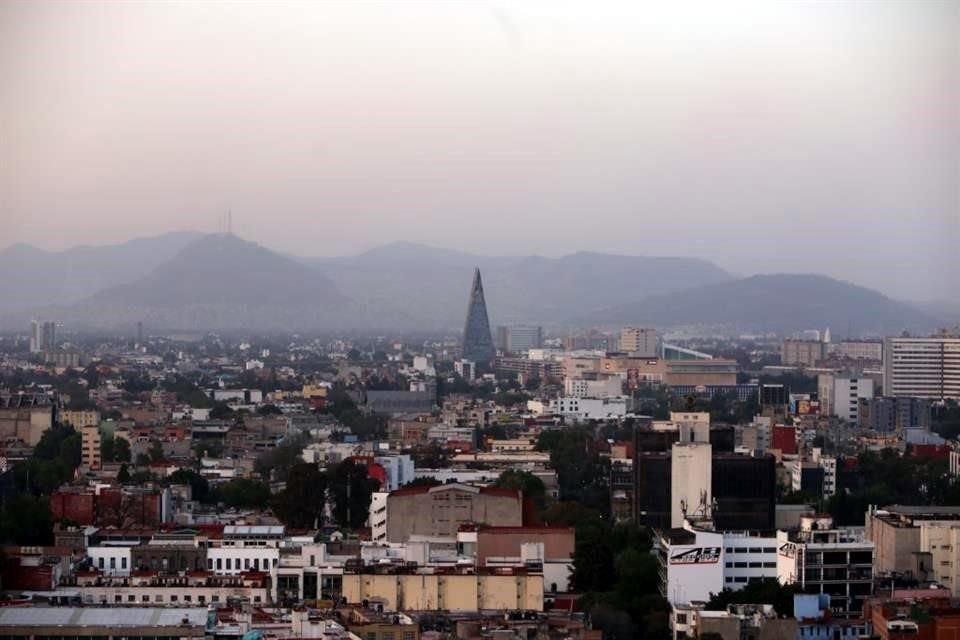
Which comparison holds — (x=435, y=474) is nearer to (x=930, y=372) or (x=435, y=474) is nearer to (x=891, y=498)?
(x=891, y=498)

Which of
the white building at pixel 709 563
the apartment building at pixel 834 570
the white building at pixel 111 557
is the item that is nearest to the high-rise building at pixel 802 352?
the white building at pixel 111 557

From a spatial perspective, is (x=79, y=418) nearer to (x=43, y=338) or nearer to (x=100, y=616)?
(x=100, y=616)

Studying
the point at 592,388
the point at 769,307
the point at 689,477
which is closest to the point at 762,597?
the point at 689,477

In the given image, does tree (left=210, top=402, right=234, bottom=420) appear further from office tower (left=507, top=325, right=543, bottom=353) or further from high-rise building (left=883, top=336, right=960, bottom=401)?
office tower (left=507, top=325, right=543, bottom=353)

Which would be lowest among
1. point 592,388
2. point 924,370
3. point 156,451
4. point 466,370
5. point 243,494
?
point 243,494

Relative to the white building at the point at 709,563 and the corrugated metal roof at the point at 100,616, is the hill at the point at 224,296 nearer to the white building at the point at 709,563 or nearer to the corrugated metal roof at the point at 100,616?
the white building at the point at 709,563

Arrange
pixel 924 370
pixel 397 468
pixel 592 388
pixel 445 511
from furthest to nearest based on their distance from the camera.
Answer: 1. pixel 924 370
2. pixel 592 388
3. pixel 397 468
4. pixel 445 511
